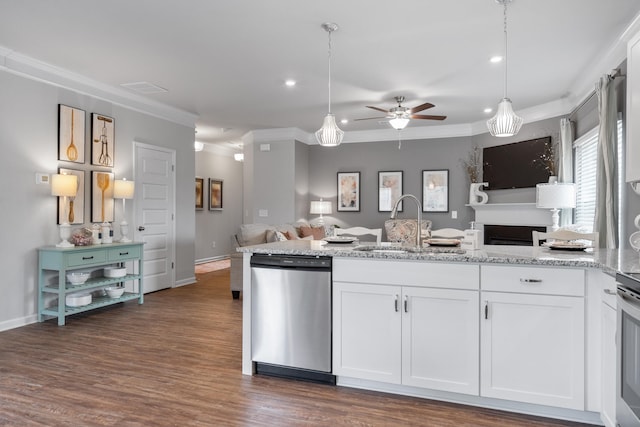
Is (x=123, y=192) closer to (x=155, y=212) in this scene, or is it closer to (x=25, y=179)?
(x=155, y=212)

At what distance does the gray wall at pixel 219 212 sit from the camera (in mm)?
8758

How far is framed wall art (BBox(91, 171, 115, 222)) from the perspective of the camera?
4.79 meters

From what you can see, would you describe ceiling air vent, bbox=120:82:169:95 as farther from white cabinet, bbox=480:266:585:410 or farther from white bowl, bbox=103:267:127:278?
white cabinet, bbox=480:266:585:410

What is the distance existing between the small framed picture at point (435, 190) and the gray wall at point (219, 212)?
15.0 ft

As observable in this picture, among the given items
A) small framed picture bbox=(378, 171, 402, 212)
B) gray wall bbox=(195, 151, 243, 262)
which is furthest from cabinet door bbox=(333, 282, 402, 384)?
gray wall bbox=(195, 151, 243, 262)

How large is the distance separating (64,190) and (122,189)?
2.42 feet

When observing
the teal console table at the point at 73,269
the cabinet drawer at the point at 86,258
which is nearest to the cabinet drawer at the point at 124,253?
the teal console table at the point at 73,269

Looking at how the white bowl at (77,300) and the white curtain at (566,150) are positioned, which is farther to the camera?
the white curtain at (566,150)

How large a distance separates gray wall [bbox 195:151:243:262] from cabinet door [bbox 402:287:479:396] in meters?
6.85

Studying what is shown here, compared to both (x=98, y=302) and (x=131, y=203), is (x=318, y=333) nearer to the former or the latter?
(x=98, y=302)

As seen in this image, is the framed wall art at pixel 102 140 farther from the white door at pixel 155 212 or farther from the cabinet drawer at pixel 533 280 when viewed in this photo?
the cabinet drawer at pixel 533 280

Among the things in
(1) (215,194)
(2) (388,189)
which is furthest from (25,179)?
(2) (388,189)

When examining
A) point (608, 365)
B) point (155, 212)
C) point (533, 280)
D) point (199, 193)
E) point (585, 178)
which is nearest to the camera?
point (608, 365)

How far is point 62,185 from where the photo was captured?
13.8 feet
